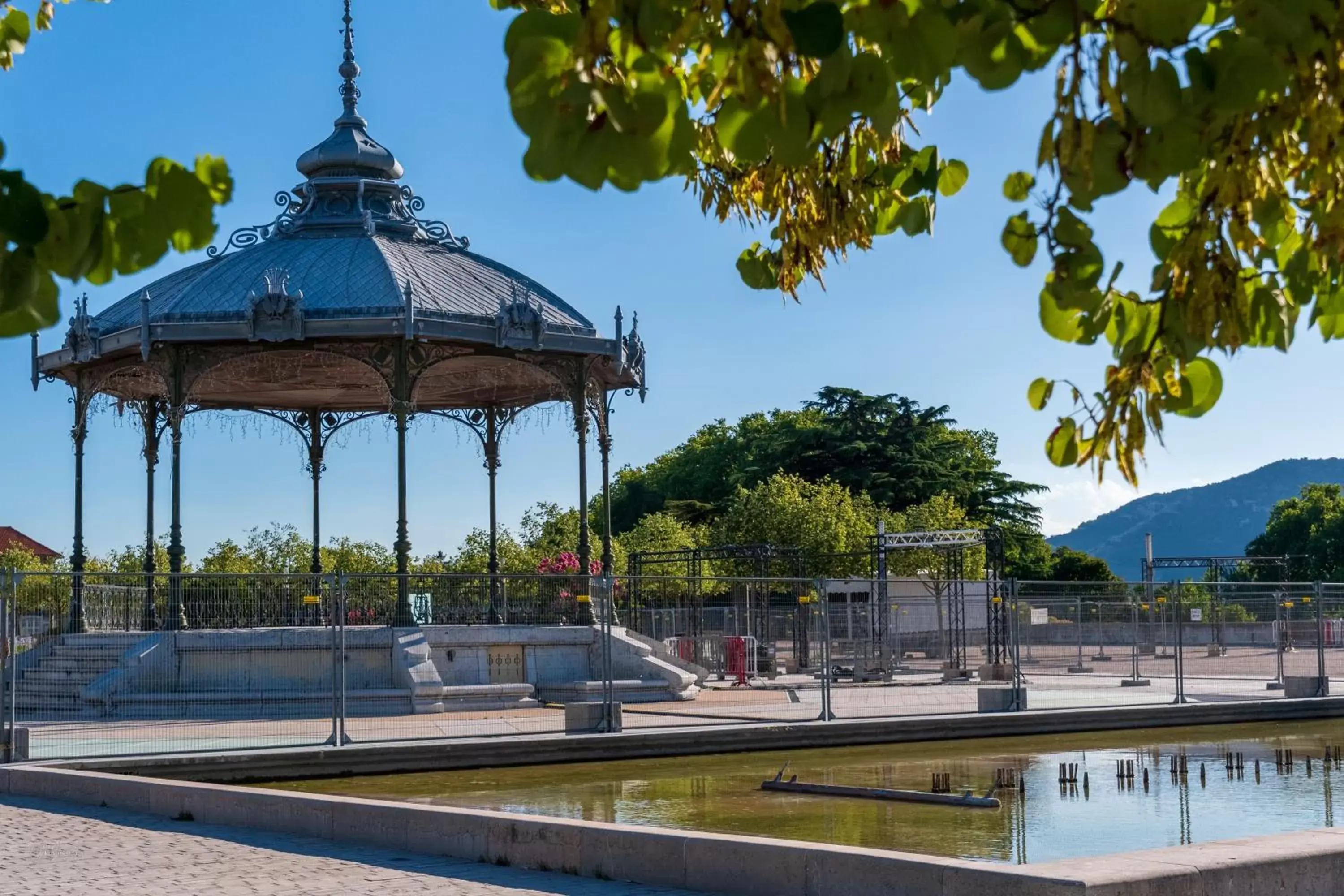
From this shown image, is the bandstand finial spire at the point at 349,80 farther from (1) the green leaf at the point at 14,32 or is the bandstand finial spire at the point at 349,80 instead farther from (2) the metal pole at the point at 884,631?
(1) the green leaf at the point at 14,32

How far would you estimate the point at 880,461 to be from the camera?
80.9m

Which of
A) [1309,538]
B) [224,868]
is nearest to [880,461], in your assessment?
[1309,538]

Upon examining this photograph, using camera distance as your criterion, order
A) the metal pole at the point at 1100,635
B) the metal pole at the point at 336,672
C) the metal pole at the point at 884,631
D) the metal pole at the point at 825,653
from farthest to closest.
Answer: the metal pole at the point at 884,631 → the metal pole at the point at 1100,635 → the metal pole at the point at 825,653 → the metal pole at the point at 336,672

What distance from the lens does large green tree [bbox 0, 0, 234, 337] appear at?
3.74 meters

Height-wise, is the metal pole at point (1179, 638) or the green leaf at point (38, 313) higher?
the green leaf at point (38, 313)

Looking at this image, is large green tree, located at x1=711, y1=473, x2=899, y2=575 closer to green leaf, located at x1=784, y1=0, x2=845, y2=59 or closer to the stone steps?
the stone steps

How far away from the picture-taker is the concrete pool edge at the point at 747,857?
8.38 metres

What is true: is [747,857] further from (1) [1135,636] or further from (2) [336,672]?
(1) [1135,636]

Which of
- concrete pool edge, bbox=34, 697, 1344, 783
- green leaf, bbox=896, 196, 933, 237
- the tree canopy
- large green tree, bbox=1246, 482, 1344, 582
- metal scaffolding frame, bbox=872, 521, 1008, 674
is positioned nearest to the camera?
green leaf, bbox=896, 196, 933, 237

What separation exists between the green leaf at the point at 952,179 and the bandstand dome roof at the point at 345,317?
20.8 m

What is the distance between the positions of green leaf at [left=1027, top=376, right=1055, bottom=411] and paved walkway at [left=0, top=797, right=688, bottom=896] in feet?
18.9

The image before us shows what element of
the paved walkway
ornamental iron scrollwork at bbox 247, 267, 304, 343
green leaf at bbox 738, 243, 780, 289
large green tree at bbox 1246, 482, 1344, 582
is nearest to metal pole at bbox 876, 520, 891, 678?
ornamental iron scrollwork at bbox 247, 267, 304, 343

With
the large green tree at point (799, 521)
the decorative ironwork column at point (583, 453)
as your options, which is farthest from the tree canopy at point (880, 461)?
the decorative ironwork column at point (583, 453)

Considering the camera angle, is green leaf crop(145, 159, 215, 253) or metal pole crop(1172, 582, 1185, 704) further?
metal pole crop(1172, 582, 1185, 704)
